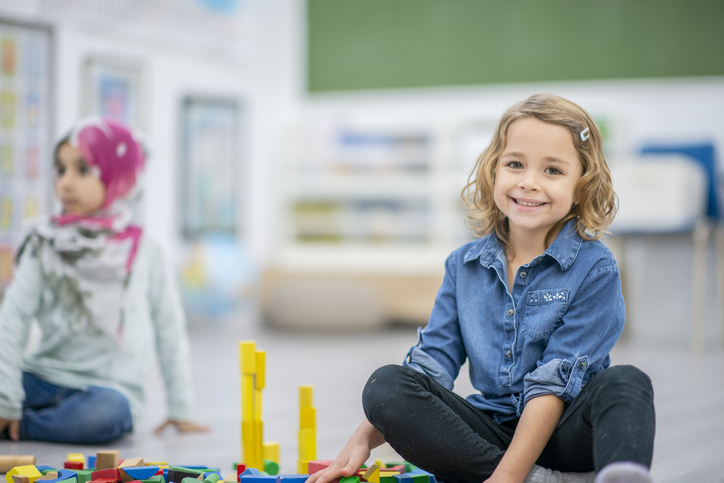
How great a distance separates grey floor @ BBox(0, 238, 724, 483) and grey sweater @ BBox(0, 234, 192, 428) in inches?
4.9

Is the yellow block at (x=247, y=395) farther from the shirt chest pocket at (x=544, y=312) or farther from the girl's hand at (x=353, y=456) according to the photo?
the shirt chest pocket at (x=544, y=312)

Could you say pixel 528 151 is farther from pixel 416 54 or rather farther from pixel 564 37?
pixel 416 54

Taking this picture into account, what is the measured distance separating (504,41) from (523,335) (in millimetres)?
3493

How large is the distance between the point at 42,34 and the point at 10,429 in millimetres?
2107

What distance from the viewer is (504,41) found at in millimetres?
4281

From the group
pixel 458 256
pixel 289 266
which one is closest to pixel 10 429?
pixel 458 256

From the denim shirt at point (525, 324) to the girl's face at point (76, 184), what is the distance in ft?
2.77

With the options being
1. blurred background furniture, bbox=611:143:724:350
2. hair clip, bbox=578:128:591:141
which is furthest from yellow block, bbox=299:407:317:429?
blurred background furniture, bbox=611:143:724:350

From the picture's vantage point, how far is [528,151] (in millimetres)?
1098

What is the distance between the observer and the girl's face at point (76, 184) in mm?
1609

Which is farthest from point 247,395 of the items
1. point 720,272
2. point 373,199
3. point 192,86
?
point 373,199

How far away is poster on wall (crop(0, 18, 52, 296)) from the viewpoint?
117 inches

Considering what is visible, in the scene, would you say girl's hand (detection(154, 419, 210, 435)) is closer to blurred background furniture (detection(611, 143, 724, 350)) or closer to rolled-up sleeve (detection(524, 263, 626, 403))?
rolled-up sleeve (detection(524, 263, 626, 403))

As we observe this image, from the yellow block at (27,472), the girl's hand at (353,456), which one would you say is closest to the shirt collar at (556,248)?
the girl's hand at (353,456)
